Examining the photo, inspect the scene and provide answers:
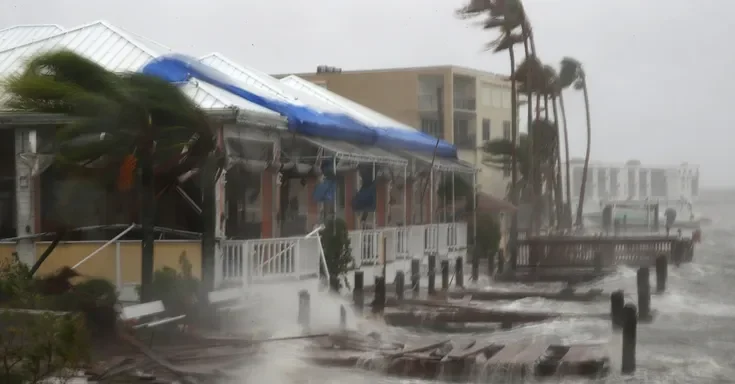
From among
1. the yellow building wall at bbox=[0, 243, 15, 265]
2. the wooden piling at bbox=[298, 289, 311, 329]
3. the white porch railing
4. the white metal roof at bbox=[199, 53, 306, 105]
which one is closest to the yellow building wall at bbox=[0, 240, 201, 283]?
the yellow building wall at bbox=[0, 243, 15, 265]

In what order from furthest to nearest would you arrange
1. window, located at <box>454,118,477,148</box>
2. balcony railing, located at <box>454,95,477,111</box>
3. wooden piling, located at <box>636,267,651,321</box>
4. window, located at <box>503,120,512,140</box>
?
window, located at <box>454,118,477,148</box>
balcony railing, located at <box>454,95,477,111</box>
window, located at <box>503,120,512,140</box>
wooden piling, located at <box>636,267,651,321</box>

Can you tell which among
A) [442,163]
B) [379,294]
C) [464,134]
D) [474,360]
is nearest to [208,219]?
[379,294]

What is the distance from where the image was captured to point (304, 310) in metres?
15.2

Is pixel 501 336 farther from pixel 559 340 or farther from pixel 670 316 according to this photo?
pixel 670 316

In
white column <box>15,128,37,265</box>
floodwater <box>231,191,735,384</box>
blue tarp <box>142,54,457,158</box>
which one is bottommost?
floodwater <box>231,191,735,384</box>

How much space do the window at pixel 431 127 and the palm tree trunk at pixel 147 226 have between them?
16.5 m

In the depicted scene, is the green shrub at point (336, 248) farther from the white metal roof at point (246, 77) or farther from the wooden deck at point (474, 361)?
the wooden deck at point (474, 361)

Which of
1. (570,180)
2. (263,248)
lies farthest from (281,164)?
(570,180)

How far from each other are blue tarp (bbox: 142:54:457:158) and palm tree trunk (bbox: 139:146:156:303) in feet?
4.62

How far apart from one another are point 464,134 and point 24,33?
16890mm

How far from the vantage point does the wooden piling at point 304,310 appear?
49.4ft

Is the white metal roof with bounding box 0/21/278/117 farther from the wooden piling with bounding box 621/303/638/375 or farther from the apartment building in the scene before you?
the apartment building

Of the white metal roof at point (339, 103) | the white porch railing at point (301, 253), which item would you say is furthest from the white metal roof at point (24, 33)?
the white metal roof at point (339, 103)

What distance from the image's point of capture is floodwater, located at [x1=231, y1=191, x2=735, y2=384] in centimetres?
1263
